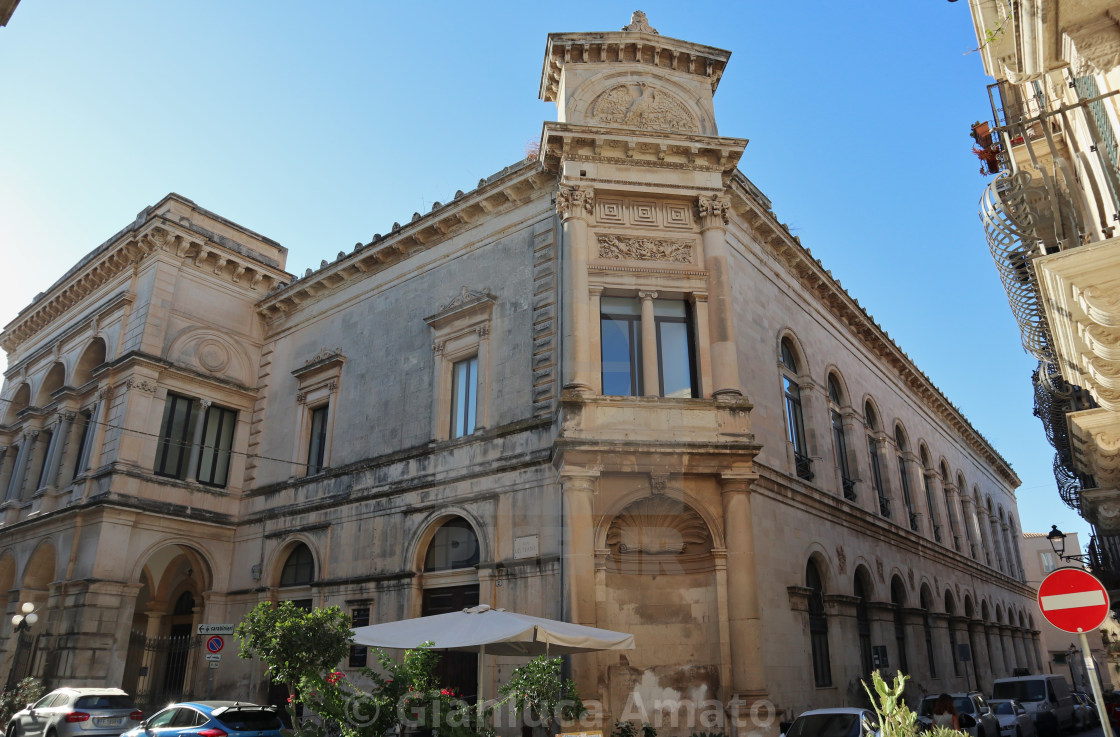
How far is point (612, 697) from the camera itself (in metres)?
14.1

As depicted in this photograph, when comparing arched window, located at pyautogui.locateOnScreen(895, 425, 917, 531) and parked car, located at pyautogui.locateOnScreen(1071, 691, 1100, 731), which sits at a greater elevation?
arched window, located at pyautogui.locateOnScreen(895, 425, 917, 531)

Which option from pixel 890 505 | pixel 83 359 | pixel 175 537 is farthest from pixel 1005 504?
pixel 83 359

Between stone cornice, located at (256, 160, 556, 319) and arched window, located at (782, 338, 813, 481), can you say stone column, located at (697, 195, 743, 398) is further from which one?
stone cornice, located at (256, 160, 556, 319)

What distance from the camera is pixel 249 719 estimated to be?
13.4m

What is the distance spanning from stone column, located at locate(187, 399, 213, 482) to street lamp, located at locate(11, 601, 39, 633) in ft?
15.7

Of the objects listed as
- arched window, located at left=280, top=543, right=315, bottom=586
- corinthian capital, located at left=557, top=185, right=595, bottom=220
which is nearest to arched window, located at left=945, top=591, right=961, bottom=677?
corinthian capital, located at left=557, top=185, right=595, bottom=220

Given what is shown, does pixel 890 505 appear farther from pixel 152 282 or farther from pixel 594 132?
pixel 152 282

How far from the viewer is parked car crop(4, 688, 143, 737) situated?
1582 cm

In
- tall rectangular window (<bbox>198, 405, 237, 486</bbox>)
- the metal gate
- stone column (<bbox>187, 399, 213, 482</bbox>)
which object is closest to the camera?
the metal gate

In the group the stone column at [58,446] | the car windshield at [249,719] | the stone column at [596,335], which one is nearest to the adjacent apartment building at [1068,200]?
the stone column at [596,335]

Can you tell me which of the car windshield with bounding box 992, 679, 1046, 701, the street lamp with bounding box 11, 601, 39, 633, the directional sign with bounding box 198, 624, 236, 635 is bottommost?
the car windshield with bounding box 992, 679, 1046, 701

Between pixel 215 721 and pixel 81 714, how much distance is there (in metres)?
4.90

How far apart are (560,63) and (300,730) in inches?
570

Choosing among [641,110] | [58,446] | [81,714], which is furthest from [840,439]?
[58,446]
